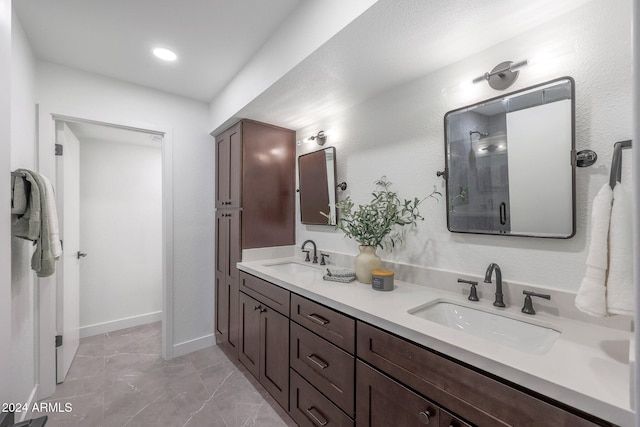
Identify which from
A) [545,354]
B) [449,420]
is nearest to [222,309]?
[449,420]

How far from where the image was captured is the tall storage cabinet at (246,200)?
2318 mm

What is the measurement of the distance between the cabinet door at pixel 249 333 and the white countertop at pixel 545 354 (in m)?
0.81

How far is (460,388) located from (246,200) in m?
1.93

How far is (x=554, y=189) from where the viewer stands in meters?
1.14

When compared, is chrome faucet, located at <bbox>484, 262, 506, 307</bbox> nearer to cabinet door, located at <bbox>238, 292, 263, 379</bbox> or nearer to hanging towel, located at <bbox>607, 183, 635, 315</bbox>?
hanging towel, located at <bbox>607, 183, 635, 315</bbox>

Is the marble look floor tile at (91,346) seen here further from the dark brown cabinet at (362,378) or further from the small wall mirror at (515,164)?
the small wall mirror at (515,164)

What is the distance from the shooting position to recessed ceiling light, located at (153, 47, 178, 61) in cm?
187

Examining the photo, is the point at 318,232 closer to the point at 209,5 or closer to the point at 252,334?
the point at 252,334

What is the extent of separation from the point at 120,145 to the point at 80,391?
2501 millimetres

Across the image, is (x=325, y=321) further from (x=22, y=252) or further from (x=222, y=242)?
(x=22, y=252)

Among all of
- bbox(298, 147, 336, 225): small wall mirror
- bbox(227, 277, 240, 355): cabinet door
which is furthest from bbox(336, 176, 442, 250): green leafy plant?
bbox(227, 277, 240, 355): cabinet door

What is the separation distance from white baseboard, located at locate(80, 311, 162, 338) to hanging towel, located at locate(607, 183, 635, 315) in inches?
159

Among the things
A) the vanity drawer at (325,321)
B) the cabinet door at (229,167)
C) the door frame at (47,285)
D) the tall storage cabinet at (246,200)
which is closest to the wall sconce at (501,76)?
the vanity drawer at (325,321)

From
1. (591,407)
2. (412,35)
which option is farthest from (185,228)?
(591,407)
